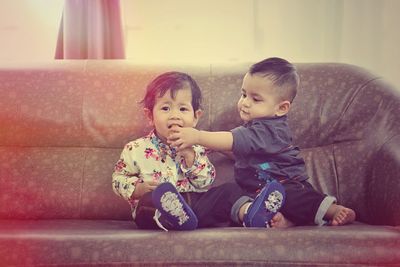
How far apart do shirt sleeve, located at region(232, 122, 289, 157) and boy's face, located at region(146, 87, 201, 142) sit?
0.19 meters

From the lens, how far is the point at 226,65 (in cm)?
248

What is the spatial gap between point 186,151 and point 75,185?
0.54m

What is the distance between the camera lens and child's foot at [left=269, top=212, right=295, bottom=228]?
72.5 inches

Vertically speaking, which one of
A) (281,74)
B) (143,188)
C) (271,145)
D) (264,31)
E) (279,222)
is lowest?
(279,222)

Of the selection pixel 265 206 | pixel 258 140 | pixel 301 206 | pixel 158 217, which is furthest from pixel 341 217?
pixel 158 217

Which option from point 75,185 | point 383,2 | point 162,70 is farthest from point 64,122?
point 383,2

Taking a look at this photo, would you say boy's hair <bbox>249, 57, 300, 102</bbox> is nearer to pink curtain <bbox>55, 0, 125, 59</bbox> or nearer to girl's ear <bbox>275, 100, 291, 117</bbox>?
girl's ear <bbox>275, 100, 291, 117</bbox>

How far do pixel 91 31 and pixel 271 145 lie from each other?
1.28m

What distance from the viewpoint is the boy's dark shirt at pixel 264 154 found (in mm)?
1996

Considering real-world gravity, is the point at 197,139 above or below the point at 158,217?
above

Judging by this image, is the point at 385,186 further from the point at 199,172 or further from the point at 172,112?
the point at 172,112

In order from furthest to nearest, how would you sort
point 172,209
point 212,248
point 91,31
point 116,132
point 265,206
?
point 91,31, point 116,132, point 265,206, point 172,209, point 212,248

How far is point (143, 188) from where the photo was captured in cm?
191

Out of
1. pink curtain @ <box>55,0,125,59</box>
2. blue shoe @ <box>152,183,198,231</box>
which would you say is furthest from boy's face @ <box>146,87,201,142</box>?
pink curtain @ <box>55,0,125,59</box>
